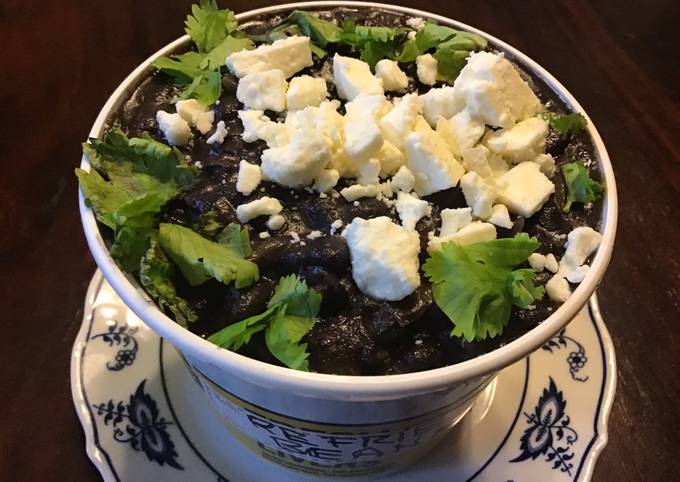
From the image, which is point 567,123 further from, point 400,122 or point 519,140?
point 400,122

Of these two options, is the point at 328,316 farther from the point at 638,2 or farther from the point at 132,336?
the point at 638,2

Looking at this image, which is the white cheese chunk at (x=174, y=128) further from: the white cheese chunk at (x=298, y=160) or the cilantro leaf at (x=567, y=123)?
the cilantro leaf at (x=567, y=123)

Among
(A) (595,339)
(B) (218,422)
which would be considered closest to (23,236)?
(B) (218,422)

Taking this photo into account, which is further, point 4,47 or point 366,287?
point 4,47

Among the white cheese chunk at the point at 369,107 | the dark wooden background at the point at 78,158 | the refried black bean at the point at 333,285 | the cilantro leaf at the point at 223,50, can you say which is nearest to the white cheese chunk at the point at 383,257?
the refried black bean at the point at 333,285

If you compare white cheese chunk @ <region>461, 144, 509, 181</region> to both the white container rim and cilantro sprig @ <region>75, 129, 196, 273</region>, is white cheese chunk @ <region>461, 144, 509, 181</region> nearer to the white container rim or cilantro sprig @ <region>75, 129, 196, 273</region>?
the white container rim

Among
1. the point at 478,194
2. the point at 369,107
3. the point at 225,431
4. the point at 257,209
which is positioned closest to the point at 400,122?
the point at 369,107

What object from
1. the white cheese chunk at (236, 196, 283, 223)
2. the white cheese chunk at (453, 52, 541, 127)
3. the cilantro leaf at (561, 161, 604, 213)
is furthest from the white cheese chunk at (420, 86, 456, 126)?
the white cheese chunk at (236, 196, 283, 223)
